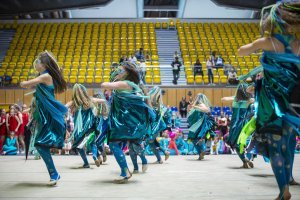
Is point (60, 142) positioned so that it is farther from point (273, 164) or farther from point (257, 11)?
point (257, 11)

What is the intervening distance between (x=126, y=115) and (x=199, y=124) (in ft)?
16.8

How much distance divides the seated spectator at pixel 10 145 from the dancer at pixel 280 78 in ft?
33.4

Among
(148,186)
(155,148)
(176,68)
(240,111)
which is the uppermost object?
(240,111)

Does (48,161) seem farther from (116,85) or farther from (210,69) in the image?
(210,69)

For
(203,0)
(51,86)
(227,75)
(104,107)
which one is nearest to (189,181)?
(51,86)

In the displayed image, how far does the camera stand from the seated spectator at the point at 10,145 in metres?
12.4

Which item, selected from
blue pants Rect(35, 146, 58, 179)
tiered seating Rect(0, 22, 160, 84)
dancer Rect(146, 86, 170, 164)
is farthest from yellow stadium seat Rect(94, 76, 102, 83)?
blue pants Rect(35, 146, 58, 179)

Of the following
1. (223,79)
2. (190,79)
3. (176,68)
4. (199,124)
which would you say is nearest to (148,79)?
(176,68)

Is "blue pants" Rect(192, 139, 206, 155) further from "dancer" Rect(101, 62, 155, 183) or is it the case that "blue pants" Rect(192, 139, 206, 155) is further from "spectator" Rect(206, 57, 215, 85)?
"spectator" Rect(206, 57, 215, 85)

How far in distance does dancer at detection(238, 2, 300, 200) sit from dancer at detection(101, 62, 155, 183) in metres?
2.19

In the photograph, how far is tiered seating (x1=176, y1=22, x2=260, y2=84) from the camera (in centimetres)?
2017

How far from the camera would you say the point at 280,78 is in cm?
355

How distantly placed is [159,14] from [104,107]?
22.8 meters

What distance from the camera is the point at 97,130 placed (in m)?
8.13
